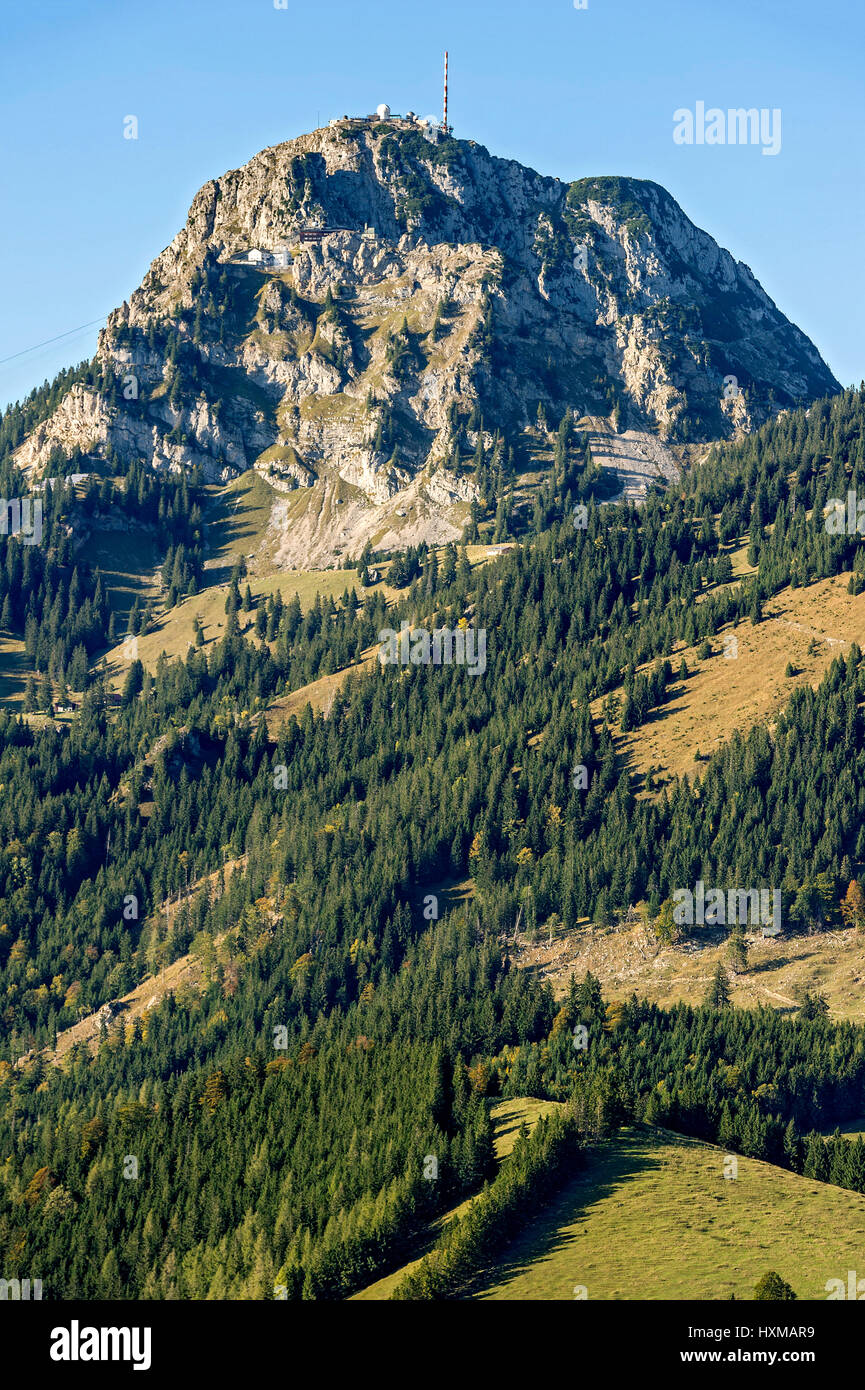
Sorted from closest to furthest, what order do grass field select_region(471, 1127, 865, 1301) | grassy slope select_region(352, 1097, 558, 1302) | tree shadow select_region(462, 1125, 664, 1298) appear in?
grass field select_region(471, 1127, 865, 1301)
tree shadow select_region(462, 1125, 664, 1298)
grassy slope select_region(352, 1097, 558, 1302)

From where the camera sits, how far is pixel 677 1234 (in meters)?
107

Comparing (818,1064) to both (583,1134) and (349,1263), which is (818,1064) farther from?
(349,1263)

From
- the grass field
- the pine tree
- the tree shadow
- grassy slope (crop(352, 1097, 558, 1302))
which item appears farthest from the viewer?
the pine tree

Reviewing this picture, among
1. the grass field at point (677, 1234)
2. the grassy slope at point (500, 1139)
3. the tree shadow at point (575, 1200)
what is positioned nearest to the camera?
the grass field at point (677, 1234)

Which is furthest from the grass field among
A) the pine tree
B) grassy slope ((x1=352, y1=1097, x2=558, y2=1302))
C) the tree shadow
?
the pine tree

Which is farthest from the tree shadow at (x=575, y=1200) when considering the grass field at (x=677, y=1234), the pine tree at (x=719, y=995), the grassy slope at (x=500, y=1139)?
the pine tree at (x=719, y=995)

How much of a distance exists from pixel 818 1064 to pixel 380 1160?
206ft

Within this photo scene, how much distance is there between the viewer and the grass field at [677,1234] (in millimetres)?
99188

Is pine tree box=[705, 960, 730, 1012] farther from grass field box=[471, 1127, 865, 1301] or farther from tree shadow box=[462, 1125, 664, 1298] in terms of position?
grass field box=[471, 1127, 865, 1301]

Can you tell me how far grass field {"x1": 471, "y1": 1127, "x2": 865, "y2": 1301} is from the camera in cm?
9919

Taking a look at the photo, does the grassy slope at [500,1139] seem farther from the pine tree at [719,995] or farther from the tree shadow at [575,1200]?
the pine tree at [719,995]

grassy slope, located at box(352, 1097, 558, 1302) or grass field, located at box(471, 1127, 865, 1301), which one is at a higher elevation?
grass field, located at box(471, 1127, 865, 1301)
